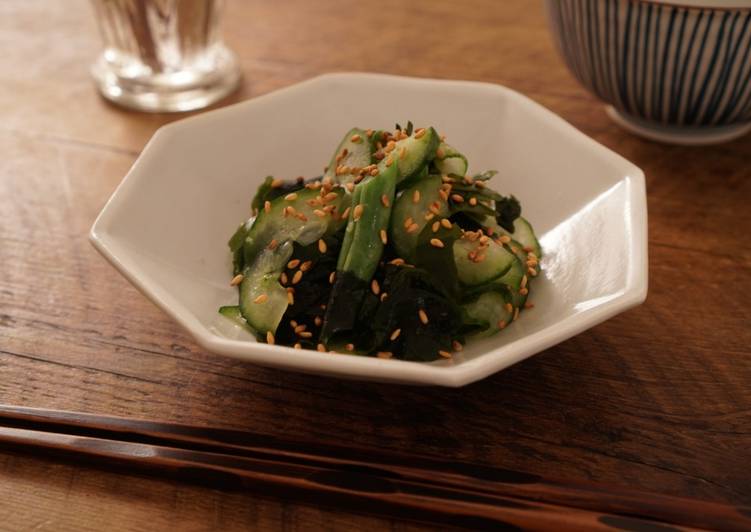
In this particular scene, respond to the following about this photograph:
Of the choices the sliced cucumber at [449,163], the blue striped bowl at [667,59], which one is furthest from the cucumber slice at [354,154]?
the blue striped bowl at [667,59]

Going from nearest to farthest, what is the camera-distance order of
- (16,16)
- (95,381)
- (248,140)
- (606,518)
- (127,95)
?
(606,518) → (95,381) → (248,140) → (127,95) → (16,16)

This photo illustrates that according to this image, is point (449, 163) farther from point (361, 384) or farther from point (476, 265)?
point (361, 384)

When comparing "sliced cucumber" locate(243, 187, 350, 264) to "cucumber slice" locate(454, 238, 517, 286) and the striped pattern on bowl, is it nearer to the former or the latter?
"cucumber slice" locate(454, 238, 517, 286)

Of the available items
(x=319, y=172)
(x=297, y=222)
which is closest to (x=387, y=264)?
(x=297, y=222)

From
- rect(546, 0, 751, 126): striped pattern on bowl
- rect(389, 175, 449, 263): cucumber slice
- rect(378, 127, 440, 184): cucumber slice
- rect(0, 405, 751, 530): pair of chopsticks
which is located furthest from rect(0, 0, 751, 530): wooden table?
rect(378, 127, 440, 184): cucumber slice

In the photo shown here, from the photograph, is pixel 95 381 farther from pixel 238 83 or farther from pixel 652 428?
pixel 238 83

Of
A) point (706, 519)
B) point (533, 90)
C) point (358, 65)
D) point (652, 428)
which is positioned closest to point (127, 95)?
point (358, 65)
